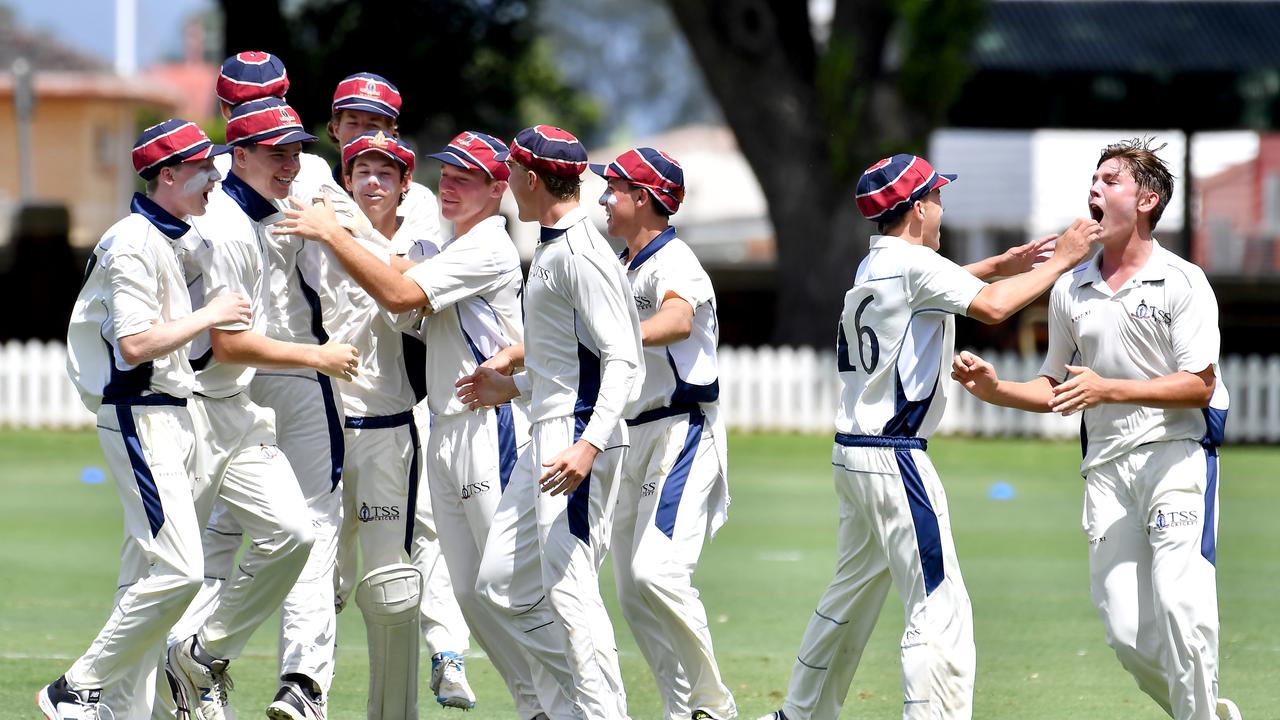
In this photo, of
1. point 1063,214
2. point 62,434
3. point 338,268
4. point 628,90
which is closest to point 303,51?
point 62,434

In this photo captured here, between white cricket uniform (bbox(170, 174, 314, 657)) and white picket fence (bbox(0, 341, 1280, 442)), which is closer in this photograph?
white cricket uniform (bbox(170, 174, 314, 657))

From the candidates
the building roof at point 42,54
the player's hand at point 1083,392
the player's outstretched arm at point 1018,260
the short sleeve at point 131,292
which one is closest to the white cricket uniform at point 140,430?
the short sleeve at point 131,292

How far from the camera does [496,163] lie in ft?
24.0

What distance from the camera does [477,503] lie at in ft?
23.1

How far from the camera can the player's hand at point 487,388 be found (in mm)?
6930

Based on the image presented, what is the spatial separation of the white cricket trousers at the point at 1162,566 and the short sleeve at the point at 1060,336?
0.47 meters

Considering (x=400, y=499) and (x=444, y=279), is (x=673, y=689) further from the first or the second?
(x=444, y=279)

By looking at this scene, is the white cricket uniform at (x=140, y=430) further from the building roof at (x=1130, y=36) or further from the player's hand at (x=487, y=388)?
the building roof at (x=1130, y=36)

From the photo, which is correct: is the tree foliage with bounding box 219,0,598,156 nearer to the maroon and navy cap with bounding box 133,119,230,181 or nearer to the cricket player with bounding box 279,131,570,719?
the cricket player with bounding box 279,131,570,719

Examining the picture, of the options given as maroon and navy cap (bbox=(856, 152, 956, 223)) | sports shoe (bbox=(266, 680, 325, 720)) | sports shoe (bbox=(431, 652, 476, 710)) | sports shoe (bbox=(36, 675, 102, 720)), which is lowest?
sports shoe (bbox=(431, 652, 476, 710))

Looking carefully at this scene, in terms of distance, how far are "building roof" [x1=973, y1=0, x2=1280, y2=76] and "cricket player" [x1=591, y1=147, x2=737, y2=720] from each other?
22749 millimetres

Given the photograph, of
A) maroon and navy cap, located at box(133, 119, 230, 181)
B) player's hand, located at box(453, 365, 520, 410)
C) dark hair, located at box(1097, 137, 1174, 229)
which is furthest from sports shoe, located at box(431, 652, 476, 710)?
dark hair, located at box(1097, 137, 1174, 229)

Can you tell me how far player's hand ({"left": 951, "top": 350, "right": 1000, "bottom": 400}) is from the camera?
6.48m

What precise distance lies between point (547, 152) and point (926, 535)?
6.62 ft
